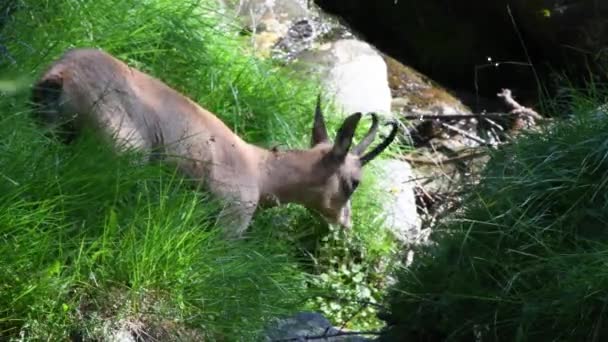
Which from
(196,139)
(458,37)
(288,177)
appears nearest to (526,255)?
(196,139)

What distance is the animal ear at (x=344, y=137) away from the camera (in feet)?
25.2

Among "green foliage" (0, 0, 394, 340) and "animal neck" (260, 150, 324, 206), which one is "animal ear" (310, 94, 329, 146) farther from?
"green foliage" (0, 0, 394, 340)

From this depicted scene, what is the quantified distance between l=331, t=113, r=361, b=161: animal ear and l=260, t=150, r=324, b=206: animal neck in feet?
0.51

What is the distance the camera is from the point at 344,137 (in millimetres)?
7852

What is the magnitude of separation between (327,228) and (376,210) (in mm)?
636

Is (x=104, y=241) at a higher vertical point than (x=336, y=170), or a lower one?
higher

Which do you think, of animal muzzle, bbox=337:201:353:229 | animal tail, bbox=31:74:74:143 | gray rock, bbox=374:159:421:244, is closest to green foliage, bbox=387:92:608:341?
animal tail, bbox=31:74:74:143

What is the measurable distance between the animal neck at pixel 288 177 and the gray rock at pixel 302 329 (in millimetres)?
1916

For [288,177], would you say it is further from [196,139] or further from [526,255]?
[526,255]

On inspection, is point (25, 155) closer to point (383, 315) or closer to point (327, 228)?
point (383, 315)

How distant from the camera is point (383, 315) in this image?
5.27 m

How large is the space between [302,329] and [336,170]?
247 cm

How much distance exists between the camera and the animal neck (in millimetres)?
7695

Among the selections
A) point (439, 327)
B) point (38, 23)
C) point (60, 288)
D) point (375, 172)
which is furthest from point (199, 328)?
point (375, 172)
